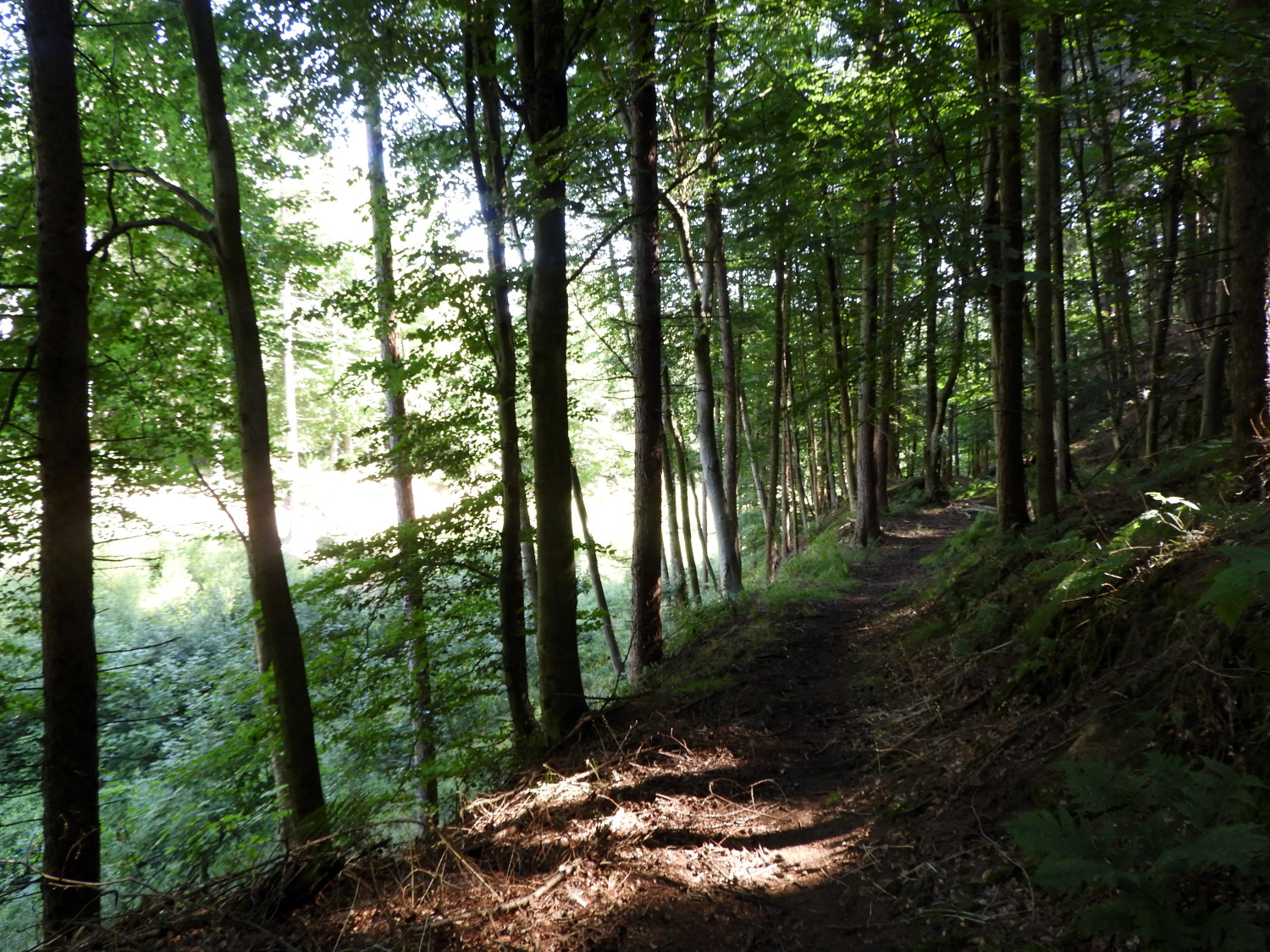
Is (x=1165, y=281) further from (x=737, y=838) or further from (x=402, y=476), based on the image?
(x=402, y=476)

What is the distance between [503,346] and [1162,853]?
6.28m

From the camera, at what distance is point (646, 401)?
8.41 m

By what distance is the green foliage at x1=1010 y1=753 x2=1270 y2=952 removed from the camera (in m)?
2.13

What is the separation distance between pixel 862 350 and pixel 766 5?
155 inches

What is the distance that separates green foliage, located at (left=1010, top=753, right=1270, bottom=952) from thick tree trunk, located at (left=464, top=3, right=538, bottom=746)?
5.03 meters

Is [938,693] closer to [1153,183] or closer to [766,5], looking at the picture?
[766,5]

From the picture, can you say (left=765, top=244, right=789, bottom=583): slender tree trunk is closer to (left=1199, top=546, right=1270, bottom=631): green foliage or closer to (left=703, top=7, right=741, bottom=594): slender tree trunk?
(left=703, top=7, right=741, bottom=594): slender tree trunk

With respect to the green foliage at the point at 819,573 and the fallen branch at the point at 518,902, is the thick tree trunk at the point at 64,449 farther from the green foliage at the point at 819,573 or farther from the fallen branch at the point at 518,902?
the green foliage at the point at 819,573

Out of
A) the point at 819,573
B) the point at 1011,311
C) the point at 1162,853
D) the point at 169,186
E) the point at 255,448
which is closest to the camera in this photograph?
the point at 1162,853

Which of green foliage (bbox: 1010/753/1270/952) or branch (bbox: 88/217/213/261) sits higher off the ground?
branch (bbox: 88/217/213/261)

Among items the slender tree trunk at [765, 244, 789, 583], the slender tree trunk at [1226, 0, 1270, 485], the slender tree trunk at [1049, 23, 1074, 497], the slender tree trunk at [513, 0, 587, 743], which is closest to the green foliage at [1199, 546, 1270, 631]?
the slender tree trunk at [1226, 0, 1270, 485]

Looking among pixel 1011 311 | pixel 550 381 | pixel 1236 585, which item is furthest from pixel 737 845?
pixel 1011 311

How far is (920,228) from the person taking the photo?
8.14 metres

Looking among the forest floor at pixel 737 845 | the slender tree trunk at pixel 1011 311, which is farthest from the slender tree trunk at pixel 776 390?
the forest floor at pixel 737 845
